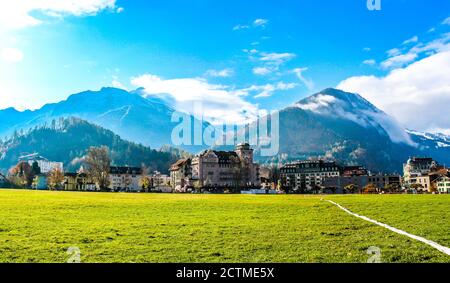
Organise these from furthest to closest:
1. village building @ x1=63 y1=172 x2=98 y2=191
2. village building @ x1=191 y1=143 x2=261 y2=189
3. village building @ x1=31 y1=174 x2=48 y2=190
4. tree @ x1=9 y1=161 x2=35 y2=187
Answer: village building @ x1=191 y1=143 x2=261 y2=189
village building @ x1=31 y1=174 x2=48 y2=190
tree @ x1=9 y1=161 x2=35 y2=187
village building @ x1=63 y1=172 x2=98 y2=191

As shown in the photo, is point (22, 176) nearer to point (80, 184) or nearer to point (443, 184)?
point (80, 184)

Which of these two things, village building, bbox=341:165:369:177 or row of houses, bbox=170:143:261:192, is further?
village building, bbox=341:165:369:177

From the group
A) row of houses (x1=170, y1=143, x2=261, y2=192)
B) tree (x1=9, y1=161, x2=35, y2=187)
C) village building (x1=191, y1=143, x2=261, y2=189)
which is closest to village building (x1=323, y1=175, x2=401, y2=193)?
row of houses (x1=170, y1=143, x2=261, y2=192)

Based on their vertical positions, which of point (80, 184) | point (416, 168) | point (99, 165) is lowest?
point (80, 184)

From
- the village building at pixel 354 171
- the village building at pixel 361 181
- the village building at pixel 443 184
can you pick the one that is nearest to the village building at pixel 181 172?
the village building at pixel 361 181

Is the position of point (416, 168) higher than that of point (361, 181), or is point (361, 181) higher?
point (416, 168)

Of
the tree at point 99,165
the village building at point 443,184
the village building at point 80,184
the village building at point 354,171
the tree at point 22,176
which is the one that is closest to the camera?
the tree at point 99,165

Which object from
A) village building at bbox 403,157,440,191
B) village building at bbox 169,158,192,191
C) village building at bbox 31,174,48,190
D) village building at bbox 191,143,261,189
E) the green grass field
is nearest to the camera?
the green grass field

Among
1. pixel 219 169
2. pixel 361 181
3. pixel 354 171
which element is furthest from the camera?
pixel 354 171

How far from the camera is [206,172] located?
167125 mm

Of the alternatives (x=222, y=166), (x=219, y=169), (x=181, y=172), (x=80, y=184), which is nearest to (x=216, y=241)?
(x=80, y=184)

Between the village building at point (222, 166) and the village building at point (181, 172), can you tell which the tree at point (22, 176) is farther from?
the village building at point (222, 166)

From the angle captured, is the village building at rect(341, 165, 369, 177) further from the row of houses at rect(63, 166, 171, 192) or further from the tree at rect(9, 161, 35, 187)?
the tree at rect(9, 161, 35, 187)
